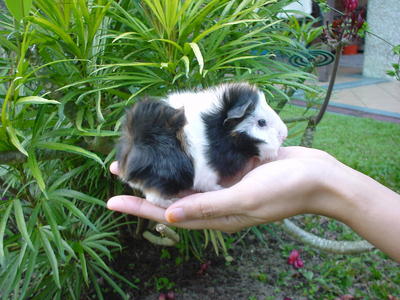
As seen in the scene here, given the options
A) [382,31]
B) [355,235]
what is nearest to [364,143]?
[355,235]

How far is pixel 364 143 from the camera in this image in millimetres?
3289

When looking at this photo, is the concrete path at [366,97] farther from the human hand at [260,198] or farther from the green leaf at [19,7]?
the green leaf at [19,7]

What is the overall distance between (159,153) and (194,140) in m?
0.09

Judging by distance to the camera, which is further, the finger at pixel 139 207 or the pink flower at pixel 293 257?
the pink flower at pixel 293 257

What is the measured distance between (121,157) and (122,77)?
1.08ft

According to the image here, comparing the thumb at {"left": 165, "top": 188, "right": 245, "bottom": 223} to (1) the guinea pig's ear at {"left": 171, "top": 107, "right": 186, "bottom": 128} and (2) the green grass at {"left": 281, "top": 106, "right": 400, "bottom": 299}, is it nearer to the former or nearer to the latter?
(1) the guinea pig's ear at {"left": 171, "top": 107, "right": 186, "bottom": 128}

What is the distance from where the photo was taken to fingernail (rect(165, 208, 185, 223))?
2.85ft

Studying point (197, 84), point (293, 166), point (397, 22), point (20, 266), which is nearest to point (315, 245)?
point (293, 166)

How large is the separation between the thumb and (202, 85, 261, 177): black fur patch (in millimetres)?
71

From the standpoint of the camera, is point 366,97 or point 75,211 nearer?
point 75,211

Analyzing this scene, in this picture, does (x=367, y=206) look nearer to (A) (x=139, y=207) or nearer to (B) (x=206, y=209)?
(B) (x=206, y=209)

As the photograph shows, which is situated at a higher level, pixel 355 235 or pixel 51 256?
pixel 51 256

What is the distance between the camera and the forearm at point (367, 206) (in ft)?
2.85

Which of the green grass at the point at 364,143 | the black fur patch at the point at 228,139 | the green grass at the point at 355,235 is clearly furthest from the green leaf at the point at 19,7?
the green grass at the point at 364,143
